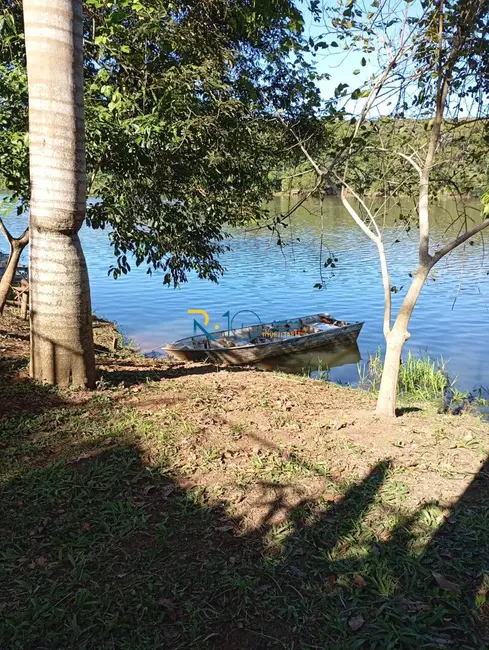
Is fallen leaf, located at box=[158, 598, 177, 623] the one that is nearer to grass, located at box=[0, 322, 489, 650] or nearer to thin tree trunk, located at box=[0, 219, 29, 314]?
grass, located at box=[0, 322, 489, 650]

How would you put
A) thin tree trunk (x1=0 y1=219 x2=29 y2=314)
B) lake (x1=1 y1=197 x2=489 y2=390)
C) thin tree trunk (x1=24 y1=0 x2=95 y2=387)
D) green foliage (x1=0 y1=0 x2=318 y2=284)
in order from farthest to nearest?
lake (x1=1 y1=197 x2=489 y2=390), thin tree trunk (x1=0 y1=219 x2=29 y2=314), green foliage (x1=0 y1=0 x2=318 y2=284), thin tree trunk (x1=24 y1=0 x2=95 y2=387)

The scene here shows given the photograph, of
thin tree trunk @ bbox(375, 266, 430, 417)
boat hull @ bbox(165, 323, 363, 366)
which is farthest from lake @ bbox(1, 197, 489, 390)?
thin tree trunk @ bbox(375, 266, 430, 417)

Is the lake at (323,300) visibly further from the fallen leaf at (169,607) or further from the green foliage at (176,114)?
the fallen leaf at (169,607)

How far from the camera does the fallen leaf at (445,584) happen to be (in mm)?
2822

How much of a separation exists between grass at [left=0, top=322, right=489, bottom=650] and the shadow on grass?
0.03ft

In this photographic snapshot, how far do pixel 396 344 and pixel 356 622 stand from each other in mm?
3171

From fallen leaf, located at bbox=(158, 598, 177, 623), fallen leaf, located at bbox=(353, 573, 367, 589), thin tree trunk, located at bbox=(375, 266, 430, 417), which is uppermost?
thin tree trunk, located at bbox=(375, 266, 430, 417)

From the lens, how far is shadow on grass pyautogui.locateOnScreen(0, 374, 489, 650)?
256cm

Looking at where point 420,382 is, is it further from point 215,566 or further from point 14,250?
point 215,566

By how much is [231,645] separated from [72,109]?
4358mm

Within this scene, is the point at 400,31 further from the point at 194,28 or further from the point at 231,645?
the point at 231,645

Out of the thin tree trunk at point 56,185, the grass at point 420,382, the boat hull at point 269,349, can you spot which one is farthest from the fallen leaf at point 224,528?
the boat hull at point 269,349

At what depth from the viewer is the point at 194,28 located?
24.6 ft

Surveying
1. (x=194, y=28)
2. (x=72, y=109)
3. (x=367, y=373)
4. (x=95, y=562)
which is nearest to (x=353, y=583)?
(x=95, y=562)
